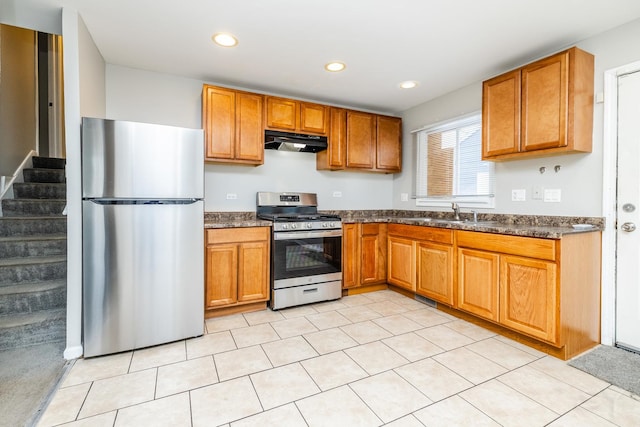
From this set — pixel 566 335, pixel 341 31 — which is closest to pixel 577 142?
pixel 566 335

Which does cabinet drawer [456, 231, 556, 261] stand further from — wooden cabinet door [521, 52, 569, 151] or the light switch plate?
wooden cabinet door [521, 52, 569, 151]

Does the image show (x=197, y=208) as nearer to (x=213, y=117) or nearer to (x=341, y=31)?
(x=213, y=117)

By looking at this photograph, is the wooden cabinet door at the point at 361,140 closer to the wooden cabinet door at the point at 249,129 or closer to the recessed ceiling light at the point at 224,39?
the wooden cabinet door at the point at 249,129

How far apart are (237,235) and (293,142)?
3.96 ft

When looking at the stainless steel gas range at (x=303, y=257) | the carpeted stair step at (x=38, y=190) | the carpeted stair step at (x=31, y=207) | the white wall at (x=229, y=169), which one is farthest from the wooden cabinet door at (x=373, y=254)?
the carpeted stair step at (x=38, y=190)

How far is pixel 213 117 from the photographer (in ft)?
→ 9.85

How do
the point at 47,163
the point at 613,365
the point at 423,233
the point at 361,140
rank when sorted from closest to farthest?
1. the point at 613,365
2. the point at 423,233
3. the point at 361,140
4. the point at 47,163

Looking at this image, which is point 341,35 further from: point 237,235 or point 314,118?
point 237,235

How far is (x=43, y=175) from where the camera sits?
3680mm

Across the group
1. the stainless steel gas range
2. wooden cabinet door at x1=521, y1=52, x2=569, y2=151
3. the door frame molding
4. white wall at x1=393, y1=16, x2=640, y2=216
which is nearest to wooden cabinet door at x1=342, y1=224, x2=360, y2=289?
the stainless steel gas range

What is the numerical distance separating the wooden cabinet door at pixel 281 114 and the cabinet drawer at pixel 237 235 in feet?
3.67

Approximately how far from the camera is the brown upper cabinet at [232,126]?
299cm

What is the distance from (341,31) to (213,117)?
145cm

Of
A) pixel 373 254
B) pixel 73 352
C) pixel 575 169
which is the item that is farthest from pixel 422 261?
pixel 73 352
